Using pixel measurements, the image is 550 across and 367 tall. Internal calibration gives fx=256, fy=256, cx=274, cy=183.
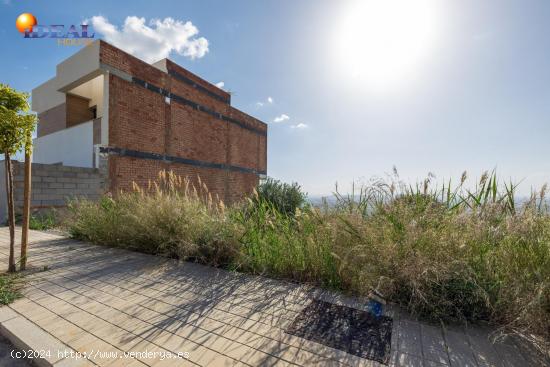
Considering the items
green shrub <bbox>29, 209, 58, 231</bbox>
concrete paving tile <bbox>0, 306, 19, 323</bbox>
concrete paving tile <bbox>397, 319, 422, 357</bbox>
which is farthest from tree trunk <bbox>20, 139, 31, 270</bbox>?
concrete paving tile <bbox>397, 319, 422, 357</bbox>

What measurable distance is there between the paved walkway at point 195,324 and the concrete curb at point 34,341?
0.04ft

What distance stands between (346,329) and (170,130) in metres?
12.4

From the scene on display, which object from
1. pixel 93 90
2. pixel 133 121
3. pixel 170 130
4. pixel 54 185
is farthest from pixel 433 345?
pixel 93 90

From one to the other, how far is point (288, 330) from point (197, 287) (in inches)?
57.5

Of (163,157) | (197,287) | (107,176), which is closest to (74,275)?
(197,287)

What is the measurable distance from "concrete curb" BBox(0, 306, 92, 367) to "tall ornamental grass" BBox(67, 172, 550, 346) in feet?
6.87

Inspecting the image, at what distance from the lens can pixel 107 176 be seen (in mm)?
9961

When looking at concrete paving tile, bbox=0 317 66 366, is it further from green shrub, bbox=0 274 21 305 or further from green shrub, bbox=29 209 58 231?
green shrub, bbox=29 209 58 231

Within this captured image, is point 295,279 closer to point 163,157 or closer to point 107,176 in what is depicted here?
point 107,176

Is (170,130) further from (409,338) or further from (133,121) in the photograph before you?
(409,338)

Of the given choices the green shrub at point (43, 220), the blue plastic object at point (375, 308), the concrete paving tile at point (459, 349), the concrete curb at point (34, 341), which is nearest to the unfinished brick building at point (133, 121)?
the green shrub at point (43, 220)

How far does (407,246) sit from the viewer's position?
2.76 m

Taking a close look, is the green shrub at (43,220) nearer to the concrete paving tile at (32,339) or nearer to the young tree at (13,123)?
the young tree at (13,123)

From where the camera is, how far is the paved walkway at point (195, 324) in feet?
6.37
